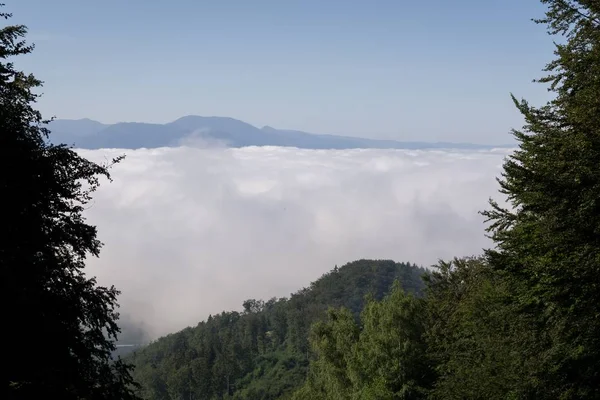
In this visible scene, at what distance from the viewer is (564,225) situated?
12.8 metres

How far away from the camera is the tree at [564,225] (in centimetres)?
1239

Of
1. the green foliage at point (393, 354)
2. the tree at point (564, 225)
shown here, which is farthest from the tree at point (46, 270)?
the green foliage at point (393, 354)

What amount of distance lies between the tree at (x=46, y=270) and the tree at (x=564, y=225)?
10361mm

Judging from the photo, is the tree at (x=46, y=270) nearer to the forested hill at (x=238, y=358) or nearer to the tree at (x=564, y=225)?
the tree at (x=564, y=225)

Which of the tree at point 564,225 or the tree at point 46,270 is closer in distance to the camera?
the tree at point 46,270

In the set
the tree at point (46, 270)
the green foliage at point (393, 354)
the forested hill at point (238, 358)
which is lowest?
the forested hill at point (238, 358)

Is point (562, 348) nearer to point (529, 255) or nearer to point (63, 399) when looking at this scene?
point (529, 255)

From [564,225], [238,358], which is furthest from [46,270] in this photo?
[238,358]

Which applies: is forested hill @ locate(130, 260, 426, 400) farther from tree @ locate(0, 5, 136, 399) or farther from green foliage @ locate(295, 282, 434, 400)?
tree @ locate(0, 5, 136, 399)

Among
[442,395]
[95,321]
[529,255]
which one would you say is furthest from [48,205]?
[442,395]

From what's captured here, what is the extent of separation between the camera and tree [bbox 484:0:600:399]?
40.7 feet

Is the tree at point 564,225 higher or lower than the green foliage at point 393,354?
higher

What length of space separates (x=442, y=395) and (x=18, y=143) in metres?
20.1

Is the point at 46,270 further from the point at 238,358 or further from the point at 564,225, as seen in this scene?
the point at 238,358
